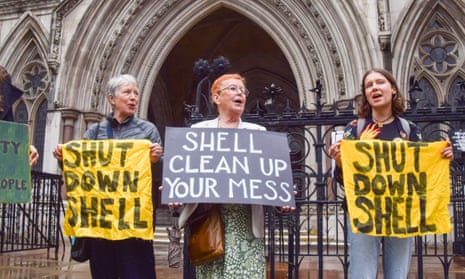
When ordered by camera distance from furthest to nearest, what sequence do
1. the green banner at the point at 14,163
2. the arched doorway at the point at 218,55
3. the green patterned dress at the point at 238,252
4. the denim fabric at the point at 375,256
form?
the arched doorway at the point at 218,55, the green banner at the point at 14,163, the denim fabric at the point at 375,256, the green patterned dress at the point at 238,252

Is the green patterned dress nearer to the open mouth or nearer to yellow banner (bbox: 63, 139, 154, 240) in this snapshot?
yellow banner (bbox: 63, 139, 154, 240)

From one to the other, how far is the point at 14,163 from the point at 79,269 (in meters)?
3.67

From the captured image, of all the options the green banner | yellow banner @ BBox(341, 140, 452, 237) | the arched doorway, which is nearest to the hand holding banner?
yellow banner @ BBox(341, 140, 452, 237)

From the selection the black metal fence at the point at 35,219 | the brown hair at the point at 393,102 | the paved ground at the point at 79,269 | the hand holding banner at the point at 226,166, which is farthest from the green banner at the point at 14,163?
the black metal fence at the point at 35,219

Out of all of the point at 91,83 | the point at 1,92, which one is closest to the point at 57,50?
the point at 91,83

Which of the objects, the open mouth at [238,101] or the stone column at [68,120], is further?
the stone column at [68,120]

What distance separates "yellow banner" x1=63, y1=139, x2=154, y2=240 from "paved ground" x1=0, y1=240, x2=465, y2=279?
2.87 metres

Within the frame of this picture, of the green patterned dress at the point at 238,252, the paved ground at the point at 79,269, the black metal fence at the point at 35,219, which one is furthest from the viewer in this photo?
the black metal fence at the point at 35,219

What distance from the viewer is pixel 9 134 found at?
341 cm

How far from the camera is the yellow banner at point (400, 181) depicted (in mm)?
3217

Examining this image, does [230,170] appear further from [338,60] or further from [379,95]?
[338,60]

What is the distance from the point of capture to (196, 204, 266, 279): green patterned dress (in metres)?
2.90

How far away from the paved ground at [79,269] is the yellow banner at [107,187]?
113 inches

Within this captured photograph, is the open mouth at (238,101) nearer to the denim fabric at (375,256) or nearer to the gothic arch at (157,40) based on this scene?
the denim fabric at (375,256)
